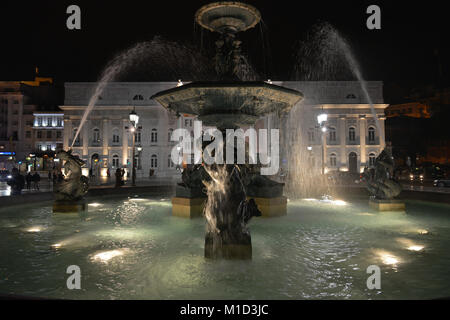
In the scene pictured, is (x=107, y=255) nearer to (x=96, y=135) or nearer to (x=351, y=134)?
(x=96, y=135)

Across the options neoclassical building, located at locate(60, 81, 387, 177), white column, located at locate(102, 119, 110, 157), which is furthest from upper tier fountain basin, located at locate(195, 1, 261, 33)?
white column, located at locate(102, 119, 110, 157)

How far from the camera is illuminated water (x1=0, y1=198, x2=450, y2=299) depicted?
324 cm

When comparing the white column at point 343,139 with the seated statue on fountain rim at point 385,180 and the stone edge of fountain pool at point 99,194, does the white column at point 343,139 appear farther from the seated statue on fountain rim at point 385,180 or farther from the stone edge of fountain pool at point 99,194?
the seated statue on fountain rim at point 385,180

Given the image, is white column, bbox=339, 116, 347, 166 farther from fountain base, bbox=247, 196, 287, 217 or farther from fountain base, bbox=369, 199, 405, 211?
fountain base, bbox=247, 196, 287, 217

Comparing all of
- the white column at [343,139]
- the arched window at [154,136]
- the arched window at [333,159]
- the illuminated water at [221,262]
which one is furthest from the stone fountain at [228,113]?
the white column at [343,139]

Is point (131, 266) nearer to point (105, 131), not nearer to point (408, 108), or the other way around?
point (105, 131)

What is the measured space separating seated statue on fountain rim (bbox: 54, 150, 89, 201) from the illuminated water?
1053mm

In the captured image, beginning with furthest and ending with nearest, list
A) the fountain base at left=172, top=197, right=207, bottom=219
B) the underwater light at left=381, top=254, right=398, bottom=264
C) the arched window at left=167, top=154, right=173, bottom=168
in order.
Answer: the arched window at left=167, top=154, right=173, bottom=168 < the fountain base at left=172, top=197, right=207, bottom=219 < the underwater light at left=381, top=254, right=398, bottom=264

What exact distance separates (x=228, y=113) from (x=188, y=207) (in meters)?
2.64

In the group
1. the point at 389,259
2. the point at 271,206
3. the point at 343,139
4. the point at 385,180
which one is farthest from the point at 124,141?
the point at 389,259

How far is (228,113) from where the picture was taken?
7.66 meters

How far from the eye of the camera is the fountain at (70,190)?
828 cm

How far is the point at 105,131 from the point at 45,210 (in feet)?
137
